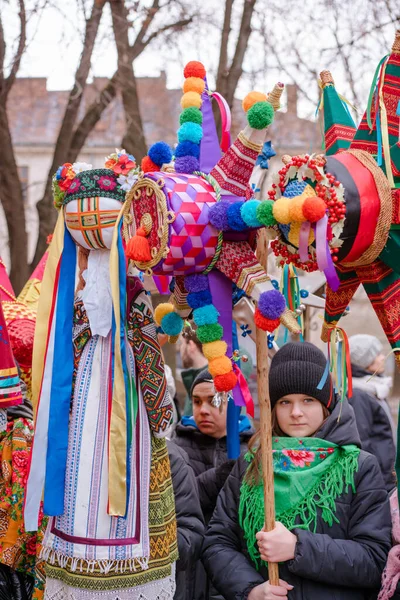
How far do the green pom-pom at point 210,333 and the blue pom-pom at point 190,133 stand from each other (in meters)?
0.52

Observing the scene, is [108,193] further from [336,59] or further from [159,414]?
[336,59]

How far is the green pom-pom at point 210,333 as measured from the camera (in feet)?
6.51

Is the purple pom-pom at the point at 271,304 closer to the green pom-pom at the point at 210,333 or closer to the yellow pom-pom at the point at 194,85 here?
the green pom-pom at the point at 210,333

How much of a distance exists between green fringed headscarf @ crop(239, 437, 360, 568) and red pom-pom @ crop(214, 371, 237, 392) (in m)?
0.61

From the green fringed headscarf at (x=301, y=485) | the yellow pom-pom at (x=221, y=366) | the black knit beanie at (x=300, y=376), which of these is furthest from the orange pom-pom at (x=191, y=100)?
the green fringed headscarf at (x=301, y=485)

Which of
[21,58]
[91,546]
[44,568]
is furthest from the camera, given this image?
[21,58]

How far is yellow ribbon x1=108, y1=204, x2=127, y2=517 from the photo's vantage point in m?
2.23

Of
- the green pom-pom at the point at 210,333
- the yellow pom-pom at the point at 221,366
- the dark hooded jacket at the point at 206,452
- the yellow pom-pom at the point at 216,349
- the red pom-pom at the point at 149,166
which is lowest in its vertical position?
the dark hooded jacket at the point at 206,452

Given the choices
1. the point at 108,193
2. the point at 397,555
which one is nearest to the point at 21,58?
the point at 108,193

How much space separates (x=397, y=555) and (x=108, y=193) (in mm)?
1396

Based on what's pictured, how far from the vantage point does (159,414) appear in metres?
2.37

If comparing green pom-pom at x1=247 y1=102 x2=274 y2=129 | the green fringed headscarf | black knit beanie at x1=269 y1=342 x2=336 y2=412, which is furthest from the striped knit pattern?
the green fringed headscarf

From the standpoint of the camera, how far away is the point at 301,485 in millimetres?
2416

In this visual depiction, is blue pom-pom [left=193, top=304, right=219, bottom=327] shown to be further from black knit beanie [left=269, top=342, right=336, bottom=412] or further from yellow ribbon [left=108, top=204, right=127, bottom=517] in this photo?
black knit beanie [left=269, top=342, right=336, bottom=412]
